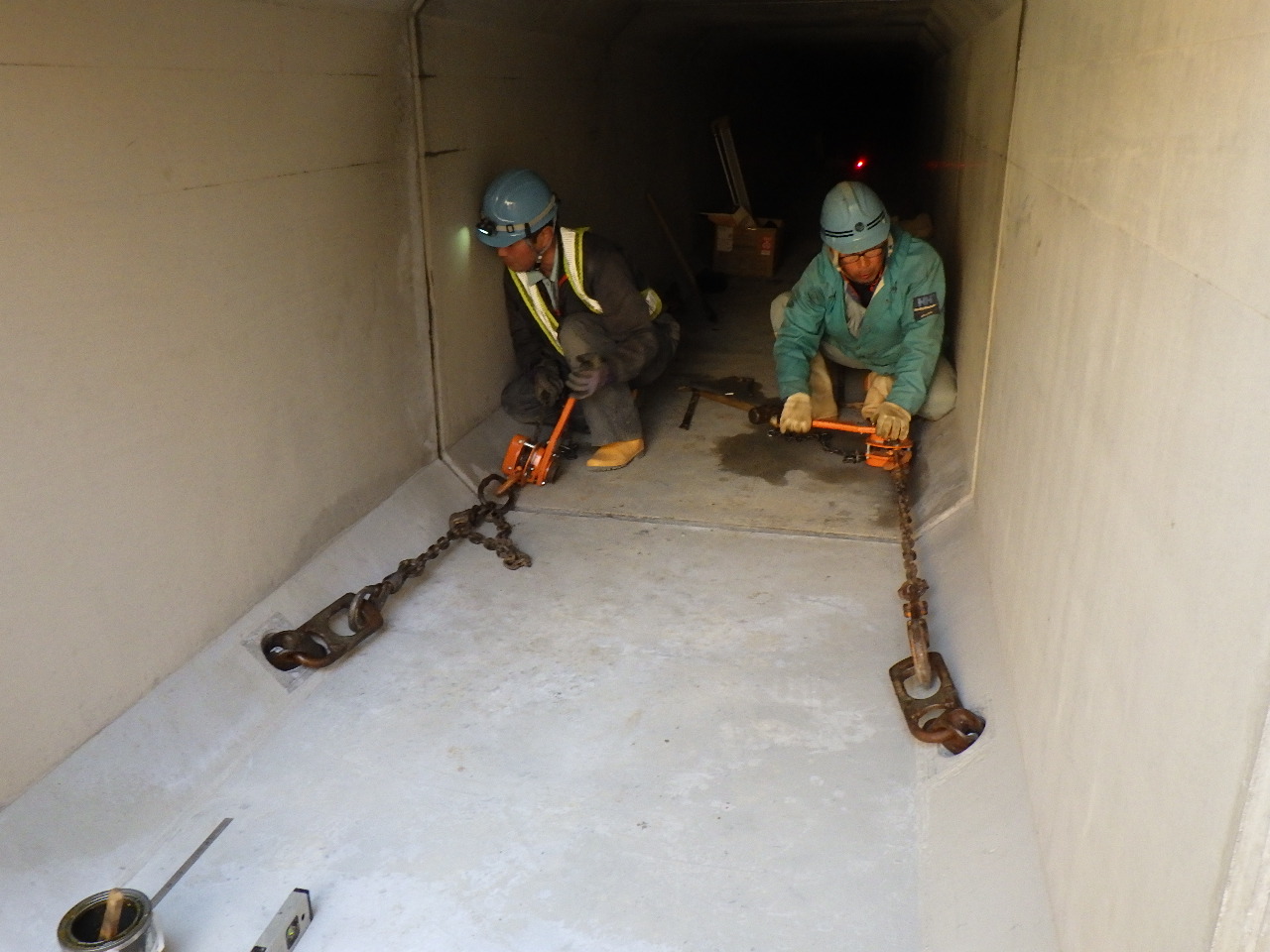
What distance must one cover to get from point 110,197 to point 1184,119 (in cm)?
225

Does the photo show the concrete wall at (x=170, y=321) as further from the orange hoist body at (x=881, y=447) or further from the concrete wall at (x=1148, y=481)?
the concrete wall at (x=1148, y=481)

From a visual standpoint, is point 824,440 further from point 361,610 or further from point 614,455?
point 361,610

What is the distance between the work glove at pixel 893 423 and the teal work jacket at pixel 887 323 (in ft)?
0.25

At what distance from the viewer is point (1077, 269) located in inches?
84.4

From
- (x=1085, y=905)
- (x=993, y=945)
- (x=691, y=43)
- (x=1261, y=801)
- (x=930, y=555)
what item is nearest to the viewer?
(x=1261, y=801)

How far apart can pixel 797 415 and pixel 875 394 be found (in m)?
0.51

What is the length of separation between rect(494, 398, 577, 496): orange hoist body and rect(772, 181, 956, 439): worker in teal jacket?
981 mm

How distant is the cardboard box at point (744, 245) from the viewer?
8.07 m

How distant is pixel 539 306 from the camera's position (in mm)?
4582

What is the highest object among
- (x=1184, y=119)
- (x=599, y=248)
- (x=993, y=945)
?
(x=1184, y=119)

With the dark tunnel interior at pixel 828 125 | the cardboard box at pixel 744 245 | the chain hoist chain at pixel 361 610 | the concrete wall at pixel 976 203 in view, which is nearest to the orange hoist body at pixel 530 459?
the chain hoist chain at pixel 361 610

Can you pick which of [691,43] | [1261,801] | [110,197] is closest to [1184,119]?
[1261,801]

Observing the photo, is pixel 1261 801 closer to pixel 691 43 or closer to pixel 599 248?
pixel 599 248

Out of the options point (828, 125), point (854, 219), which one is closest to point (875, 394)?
point (854, 219)
